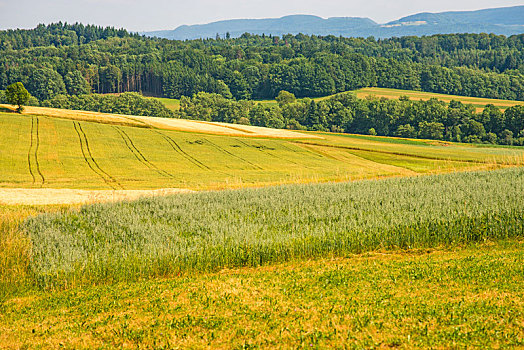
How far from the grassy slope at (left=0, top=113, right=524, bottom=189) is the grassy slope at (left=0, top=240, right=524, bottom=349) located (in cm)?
2241

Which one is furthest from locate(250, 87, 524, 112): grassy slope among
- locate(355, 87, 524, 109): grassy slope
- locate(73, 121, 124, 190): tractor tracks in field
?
locate(73, 121, 124, 190): tractor tracks in field

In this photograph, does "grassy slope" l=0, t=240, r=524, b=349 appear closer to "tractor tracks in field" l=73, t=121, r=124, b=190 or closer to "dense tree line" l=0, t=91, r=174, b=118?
"tractor tracks in field" l=73, t=121, r=124, b=190

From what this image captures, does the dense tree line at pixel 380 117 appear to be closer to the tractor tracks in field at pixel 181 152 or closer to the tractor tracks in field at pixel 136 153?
the tractor tracks in field at pixel 181 152

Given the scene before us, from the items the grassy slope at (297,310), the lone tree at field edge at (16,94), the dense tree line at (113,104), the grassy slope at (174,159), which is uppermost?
the lone tree at field edge at (16,94)

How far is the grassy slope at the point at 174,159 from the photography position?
3984cm

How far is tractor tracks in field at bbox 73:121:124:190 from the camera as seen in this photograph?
38.4 metres

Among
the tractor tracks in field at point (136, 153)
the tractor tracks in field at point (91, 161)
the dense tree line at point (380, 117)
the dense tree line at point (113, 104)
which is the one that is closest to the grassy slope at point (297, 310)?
the tractor tracks in field at point (91, 161)

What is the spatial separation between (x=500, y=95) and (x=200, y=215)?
162269 millimetres

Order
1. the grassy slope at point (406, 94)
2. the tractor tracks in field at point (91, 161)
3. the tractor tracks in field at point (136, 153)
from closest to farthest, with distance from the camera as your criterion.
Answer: the tractor tracks in field at point (91, 161) < the tractor tracks in field at point (136, 153) < the grassy slope at point (406, 94)

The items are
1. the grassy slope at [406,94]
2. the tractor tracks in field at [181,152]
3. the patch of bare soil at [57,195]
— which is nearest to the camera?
the patch of bare soil at [57,195]

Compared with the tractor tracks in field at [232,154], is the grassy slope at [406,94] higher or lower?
higher

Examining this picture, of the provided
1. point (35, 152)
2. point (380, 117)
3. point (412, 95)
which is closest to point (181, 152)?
point (35, 152)

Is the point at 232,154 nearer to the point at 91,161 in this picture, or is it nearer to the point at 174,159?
the point at 174,159

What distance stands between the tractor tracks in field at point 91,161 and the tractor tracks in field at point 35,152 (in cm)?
440
